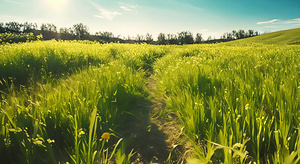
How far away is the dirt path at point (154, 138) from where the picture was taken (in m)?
2.04

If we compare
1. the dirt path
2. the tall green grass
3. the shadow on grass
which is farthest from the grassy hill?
the shadow on grass

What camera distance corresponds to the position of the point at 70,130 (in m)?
2.12

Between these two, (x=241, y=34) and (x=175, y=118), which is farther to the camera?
(x=241, y=34)

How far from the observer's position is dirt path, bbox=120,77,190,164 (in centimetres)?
204

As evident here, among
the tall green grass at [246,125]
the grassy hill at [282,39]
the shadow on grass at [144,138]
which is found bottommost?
the shadow on grass at [144,138]

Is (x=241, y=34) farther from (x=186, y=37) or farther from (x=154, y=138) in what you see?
(x=154, y=138)

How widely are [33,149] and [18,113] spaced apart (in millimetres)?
615

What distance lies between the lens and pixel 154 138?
8.02 feet

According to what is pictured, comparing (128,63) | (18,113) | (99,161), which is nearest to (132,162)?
(99,161)

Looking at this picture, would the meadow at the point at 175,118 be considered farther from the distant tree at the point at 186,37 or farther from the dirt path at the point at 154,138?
the distant tree at the point at 186,37

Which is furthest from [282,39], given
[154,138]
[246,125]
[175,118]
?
[154,138]

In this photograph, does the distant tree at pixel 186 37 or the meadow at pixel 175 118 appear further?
the distant tree at pixel 186 37

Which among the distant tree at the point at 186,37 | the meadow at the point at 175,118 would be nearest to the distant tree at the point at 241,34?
the distant tree at the point at 186,37

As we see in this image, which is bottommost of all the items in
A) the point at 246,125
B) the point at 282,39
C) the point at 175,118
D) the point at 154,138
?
the point at 154,138
